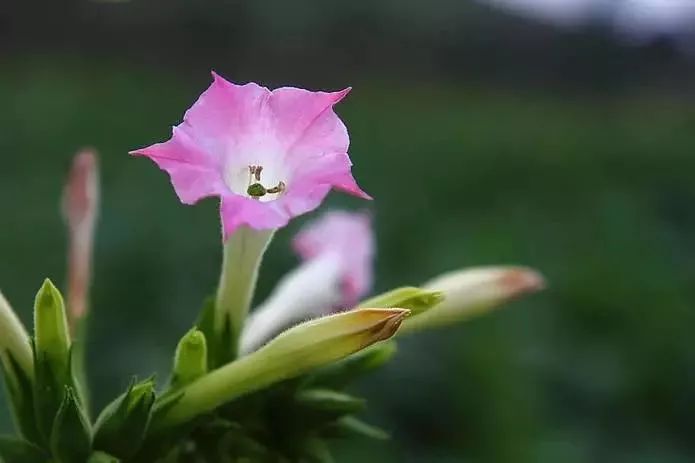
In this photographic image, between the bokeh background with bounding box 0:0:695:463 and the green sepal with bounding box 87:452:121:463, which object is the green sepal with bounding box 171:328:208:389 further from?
the bokeh background with bounding box 0:0:695:463

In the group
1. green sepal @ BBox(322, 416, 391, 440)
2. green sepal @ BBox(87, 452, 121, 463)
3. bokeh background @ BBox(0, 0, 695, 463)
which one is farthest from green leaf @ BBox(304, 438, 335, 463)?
bokeh background @ BBox(0, 0, 695, 463)

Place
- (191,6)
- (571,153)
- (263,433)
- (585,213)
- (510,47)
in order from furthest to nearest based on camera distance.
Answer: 1. (510,47)
2. (191,6)
3. (571,153)
4. (585,213)
5. (263,433)

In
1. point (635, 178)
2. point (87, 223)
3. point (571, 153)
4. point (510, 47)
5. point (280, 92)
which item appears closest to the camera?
point (280, 92)

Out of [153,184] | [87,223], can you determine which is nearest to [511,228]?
[153,184]

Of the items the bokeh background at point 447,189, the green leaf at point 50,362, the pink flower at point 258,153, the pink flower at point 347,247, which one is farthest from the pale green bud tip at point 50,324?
the bokeh background at point 447,189

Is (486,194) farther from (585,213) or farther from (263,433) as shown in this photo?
(263,433)

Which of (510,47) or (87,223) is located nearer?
(87,223)

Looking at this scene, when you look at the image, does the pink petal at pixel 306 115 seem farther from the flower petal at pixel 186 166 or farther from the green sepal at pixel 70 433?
the green sepal at pixel 70 433
